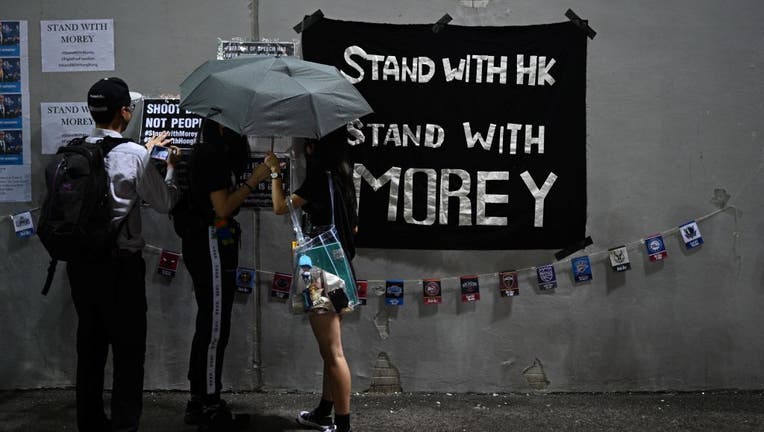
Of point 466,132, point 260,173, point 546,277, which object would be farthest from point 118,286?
point 546,277

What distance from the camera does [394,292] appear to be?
577 centimetres

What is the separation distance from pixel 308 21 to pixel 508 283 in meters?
2.30

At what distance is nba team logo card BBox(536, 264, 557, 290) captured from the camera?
5773mm

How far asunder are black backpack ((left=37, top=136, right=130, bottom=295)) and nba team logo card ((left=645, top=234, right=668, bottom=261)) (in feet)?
11.9

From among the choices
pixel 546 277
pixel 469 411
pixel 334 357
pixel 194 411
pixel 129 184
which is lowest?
pixel 469 411

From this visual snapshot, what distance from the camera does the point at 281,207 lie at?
462cm

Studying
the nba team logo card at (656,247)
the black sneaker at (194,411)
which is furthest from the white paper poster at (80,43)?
the nba team logo card at (656,247)

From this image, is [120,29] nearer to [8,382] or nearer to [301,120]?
[301,120]

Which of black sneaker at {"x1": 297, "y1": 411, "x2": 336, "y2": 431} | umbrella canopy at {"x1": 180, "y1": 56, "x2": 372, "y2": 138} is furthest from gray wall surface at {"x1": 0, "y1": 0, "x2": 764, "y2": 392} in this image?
umbrella canopy at {"x1": 180, "y1": 56, "x2": 372, "y2": 138}

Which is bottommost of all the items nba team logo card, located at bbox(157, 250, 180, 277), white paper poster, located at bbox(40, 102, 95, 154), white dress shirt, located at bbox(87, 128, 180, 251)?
nba team logo card, located at bbox(157, 250, 180, 277)

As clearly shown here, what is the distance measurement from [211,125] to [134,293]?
3.61 ft

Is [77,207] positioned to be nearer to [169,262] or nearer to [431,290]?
[169,262]

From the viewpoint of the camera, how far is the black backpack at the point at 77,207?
4.22 metres

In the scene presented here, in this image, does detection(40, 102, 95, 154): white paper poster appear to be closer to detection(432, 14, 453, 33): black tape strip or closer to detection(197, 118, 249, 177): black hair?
detection(197, 118, 249, 177): black hair
